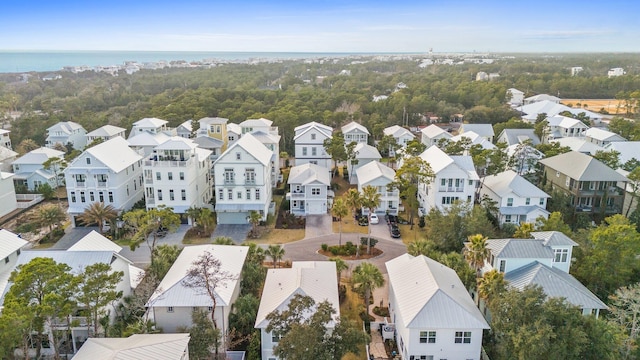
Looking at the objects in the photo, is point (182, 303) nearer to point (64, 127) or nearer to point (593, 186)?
point (593, 186)

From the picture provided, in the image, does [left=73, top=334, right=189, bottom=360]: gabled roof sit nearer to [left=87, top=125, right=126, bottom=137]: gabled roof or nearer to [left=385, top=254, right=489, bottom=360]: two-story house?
[left=385, top=254, right=489, bottom=360]: two-story house

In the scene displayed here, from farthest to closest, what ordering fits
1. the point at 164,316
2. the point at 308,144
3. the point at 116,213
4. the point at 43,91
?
the point at 43,91, the point at 308,144, the point at 116,213, the point at 164,316

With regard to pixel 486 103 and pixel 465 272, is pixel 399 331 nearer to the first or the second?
pixel 465 272

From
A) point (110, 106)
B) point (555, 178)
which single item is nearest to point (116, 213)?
point (555, 178)

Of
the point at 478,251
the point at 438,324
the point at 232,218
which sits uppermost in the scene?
the point at 478,251

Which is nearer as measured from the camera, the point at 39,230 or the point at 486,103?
the point at 39,230

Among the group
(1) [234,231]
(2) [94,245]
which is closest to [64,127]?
(1) [234,231]
